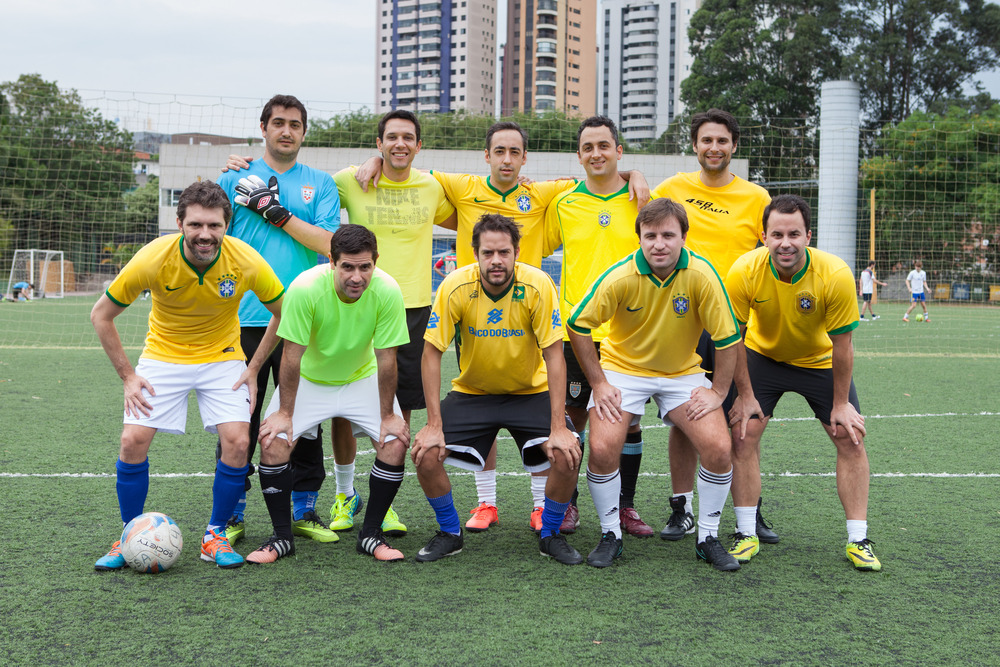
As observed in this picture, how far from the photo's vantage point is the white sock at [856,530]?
3.75 metres

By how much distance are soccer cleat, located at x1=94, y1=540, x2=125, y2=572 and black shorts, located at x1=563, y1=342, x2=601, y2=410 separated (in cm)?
230

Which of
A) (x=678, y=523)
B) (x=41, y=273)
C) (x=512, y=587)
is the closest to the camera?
(x=512, y=587)

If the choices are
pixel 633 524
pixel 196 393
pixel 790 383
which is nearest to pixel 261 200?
pixel 196 393

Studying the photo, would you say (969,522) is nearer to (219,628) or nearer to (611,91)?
(219,628)

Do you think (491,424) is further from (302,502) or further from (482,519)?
(302,502)

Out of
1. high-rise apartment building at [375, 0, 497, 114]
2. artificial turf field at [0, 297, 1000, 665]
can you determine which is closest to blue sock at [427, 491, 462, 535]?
artificial turf field at [0, 297, 1000, 665]

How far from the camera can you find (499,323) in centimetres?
396

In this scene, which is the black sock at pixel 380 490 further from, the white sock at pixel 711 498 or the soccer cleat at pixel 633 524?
the white sock at pixel 711 498

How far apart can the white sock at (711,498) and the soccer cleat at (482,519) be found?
1128 mm

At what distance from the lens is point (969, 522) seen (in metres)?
4.30

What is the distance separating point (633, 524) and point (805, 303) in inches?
55.9

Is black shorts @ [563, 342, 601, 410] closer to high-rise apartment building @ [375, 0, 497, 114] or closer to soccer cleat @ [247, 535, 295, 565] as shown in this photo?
soccer cleat @ [247, 535, 295, 565]

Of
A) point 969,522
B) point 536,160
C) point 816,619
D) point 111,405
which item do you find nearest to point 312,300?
point 816,619

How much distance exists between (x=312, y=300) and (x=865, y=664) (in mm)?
2672
